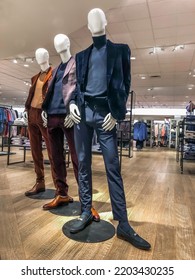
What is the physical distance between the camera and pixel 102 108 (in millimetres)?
1542

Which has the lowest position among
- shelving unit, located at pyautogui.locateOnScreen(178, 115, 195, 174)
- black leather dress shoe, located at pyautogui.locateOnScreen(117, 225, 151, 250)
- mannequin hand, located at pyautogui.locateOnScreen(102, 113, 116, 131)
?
black leather dress shoe, located at pyautogui.locateOnScreen(117, 225, 151, 250)

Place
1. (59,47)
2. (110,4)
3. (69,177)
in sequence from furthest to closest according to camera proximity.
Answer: (110,4) → (69,177) → (59,47)

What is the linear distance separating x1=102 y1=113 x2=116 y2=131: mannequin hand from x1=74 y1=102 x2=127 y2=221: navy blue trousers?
0.15 feet

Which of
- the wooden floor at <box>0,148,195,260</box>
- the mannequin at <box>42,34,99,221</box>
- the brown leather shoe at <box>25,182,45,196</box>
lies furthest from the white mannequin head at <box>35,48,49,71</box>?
the wooden floor at <box>0,148,195,260</box>

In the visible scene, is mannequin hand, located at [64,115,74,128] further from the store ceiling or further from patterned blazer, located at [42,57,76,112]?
the store ceiling

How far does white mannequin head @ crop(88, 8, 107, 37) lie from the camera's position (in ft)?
4.99

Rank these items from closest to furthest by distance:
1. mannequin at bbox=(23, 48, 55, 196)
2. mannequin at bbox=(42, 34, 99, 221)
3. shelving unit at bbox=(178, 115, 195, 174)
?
mannequin at bbox=(42, 34, 99, 221)
mannequin at bbox=(23, 48, 55, 196)
shelving unit at bbox=(178, 115, 195, 174)

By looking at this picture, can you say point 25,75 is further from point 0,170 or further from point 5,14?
point 0,170

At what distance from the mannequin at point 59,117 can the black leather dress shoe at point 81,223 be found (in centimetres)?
39

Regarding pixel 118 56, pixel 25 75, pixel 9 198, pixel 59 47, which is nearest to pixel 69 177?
pixel 9 198

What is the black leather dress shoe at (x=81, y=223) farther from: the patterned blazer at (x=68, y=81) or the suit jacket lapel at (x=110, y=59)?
the suit jacket lapel at (x=110, y=59)

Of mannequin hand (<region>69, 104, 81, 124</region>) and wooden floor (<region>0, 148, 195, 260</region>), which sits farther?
mannequin hand (<region>69, 104, 81, 124</region>)

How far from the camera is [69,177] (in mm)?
3592

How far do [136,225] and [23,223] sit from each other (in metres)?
0.84
